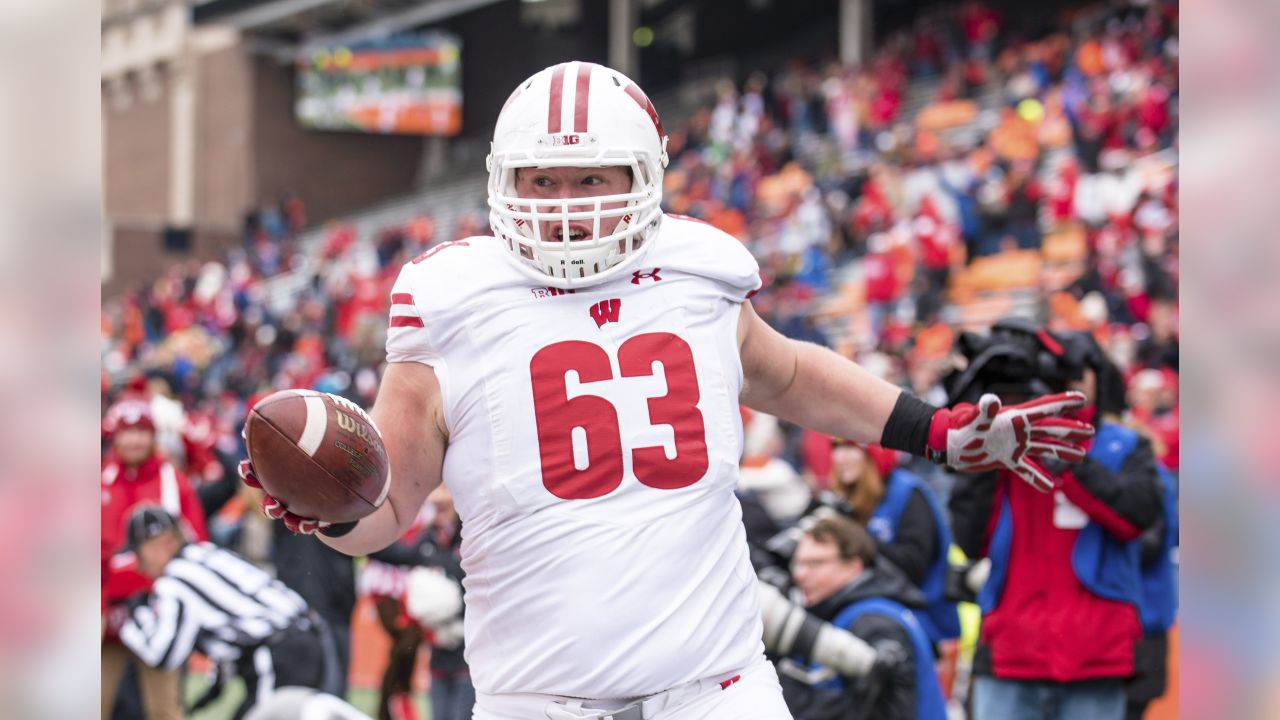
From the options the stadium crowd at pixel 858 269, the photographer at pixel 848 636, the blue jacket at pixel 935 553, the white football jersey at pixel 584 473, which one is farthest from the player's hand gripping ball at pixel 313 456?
the blue jacket at pixel 935 553

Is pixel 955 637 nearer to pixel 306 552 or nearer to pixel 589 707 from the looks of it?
pixel 306 552

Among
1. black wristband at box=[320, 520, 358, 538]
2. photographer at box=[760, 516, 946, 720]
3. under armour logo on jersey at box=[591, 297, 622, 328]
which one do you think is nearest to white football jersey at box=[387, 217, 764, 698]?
under armour logo on jersey at box=[591, 297, 622, 328]

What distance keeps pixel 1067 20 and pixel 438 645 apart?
55.1 ft

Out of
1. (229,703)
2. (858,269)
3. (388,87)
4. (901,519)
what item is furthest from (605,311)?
(388,87)

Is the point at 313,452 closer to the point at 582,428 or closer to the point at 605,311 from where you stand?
the point at 582,428

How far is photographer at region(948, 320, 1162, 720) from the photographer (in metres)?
4.42

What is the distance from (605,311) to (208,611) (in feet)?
9.80

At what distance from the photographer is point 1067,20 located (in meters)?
20.6

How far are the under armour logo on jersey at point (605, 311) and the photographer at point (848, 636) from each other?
5.59 feet

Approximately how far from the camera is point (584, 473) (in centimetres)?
263

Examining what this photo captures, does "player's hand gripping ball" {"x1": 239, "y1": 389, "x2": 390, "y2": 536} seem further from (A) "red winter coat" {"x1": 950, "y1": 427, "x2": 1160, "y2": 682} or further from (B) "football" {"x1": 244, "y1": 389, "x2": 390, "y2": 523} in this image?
(A) "red winter coat" {"x1": 950, "y1": 427, "x2": 1160, "y2": 682}

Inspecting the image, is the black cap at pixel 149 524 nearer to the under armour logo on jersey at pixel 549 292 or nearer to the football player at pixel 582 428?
the football player at pixel 582 428

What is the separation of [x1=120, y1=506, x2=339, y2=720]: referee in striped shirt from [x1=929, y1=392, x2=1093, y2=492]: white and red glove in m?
2.73
